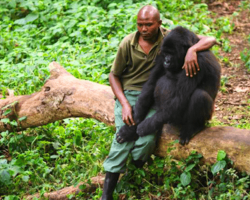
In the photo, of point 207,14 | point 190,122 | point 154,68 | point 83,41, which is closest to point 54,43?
point 83,41

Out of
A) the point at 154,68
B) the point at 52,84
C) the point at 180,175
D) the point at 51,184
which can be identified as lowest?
the point at 51,184

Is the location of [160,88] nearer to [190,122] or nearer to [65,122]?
[190,122]

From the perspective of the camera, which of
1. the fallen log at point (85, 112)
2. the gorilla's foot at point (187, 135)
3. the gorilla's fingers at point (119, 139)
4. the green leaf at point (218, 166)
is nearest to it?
the green leaf at point (218, 166)

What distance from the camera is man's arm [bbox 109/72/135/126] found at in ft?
13.9

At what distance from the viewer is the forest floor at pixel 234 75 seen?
573 cm

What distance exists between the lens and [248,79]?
659 cm

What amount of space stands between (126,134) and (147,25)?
1.20m

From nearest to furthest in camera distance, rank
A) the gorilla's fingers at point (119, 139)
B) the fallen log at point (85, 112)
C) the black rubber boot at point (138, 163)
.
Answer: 1. the fallen log at point (85, 112)
2. the gorilla's fingers at point (119, 139)
3. the black rubber boot at point (138, 163)

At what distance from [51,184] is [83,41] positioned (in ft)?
11.1

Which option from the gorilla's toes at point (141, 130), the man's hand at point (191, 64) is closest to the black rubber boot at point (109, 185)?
the gorilla's toes at point (141, 130)

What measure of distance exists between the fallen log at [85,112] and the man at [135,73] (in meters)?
0.26

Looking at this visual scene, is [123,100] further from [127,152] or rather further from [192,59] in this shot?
[192,59]

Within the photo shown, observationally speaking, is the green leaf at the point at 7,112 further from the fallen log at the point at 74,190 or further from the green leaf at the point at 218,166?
the green leaf at the point at 218,166

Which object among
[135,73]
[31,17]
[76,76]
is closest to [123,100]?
[135,73]
